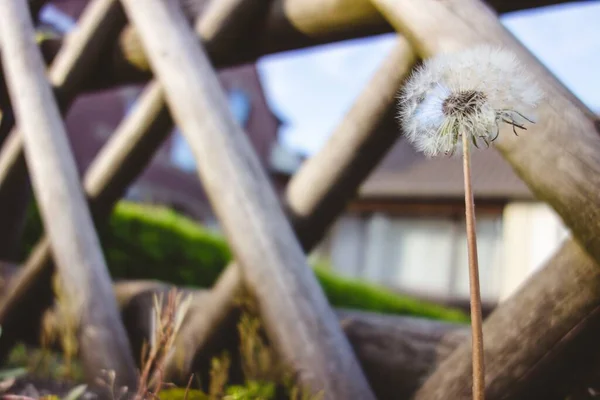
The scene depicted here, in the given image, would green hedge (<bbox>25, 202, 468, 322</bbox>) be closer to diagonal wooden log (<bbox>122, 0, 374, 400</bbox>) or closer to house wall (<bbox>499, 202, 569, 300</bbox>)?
diagonal wooden log (<bbox>122, 0, 374, 400</bbox>)

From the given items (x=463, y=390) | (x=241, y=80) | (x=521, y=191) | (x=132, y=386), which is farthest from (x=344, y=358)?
(x=241, y=80)

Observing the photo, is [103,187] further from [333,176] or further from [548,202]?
[548,202]

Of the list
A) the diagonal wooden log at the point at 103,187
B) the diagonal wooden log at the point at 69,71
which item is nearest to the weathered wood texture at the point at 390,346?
the diagonal wooden log at the point at 103,187

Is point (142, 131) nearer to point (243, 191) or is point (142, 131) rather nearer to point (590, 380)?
point (243, 191)

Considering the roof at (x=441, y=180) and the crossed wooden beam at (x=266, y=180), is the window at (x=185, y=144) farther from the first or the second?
the crossed wooden beam at (x=266, y=180)

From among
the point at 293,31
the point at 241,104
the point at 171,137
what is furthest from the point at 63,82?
the point at 241,104
